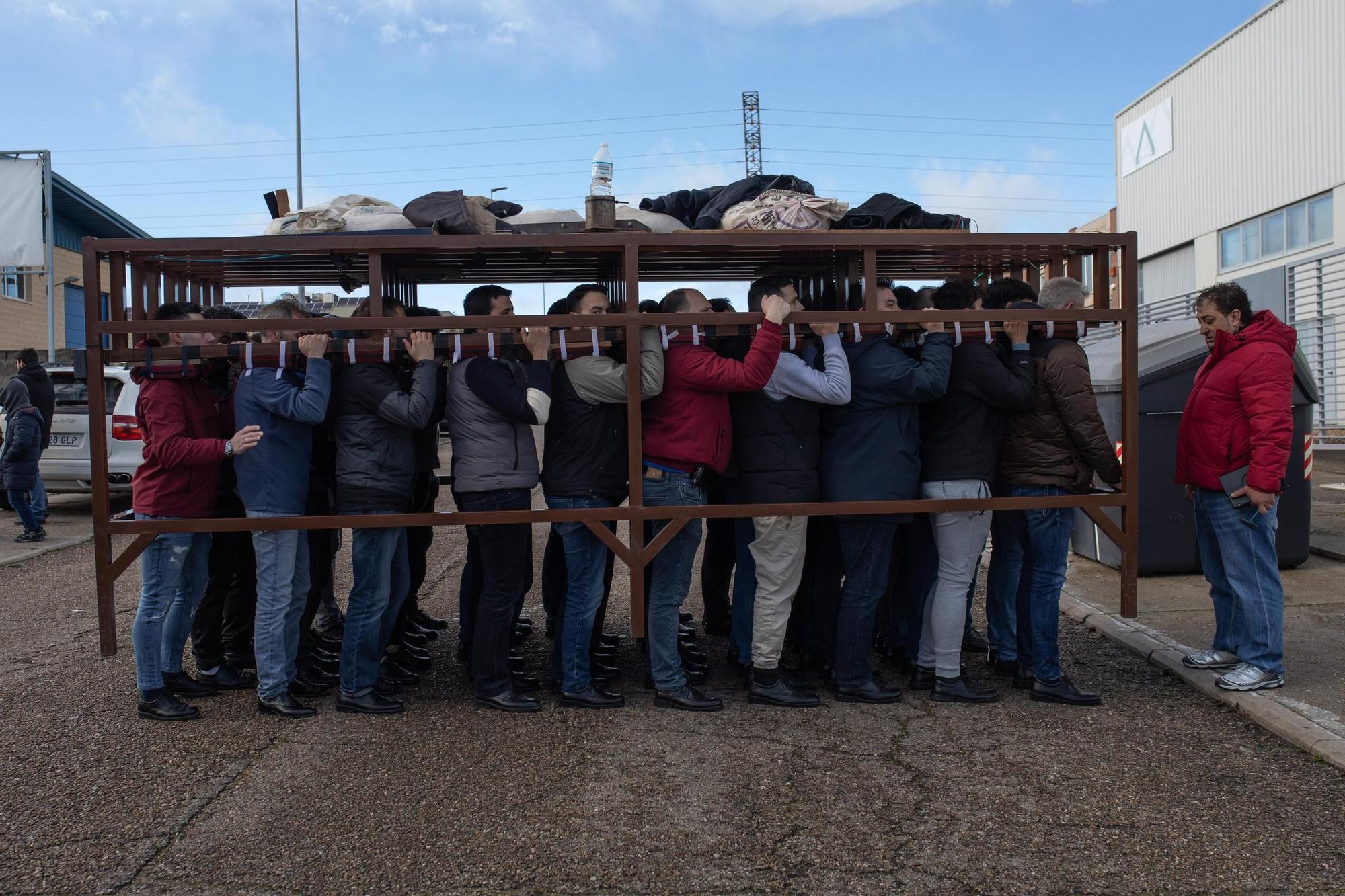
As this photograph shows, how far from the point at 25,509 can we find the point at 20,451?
1.84ft

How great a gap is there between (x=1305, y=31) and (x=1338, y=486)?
1306cm

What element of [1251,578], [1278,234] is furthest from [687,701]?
[1278,234]

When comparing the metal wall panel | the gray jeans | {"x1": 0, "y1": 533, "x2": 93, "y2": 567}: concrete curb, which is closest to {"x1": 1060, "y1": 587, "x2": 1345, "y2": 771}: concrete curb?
the gray jeans

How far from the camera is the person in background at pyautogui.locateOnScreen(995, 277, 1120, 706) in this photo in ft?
15.9

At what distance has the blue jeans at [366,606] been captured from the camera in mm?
4805

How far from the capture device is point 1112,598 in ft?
22.2

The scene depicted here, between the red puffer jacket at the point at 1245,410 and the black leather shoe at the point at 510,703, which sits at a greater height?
the red puffer jacket at the point at 1245,410

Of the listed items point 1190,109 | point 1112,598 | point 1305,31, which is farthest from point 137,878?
point 1190,109

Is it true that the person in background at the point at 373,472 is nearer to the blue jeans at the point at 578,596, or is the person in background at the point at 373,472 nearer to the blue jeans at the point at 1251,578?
the blue jeans at the point at 578,596

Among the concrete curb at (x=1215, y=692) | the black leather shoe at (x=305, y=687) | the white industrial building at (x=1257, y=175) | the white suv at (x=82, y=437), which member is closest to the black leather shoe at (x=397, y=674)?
the black leather shoe at (x=305, y=687)

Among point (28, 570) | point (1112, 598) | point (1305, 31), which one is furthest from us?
point (1305, 31)

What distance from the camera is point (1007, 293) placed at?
195 inches

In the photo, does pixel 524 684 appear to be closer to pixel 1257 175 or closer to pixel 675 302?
pixel 675 302

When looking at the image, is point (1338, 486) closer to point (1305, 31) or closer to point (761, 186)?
point (761, 186)
